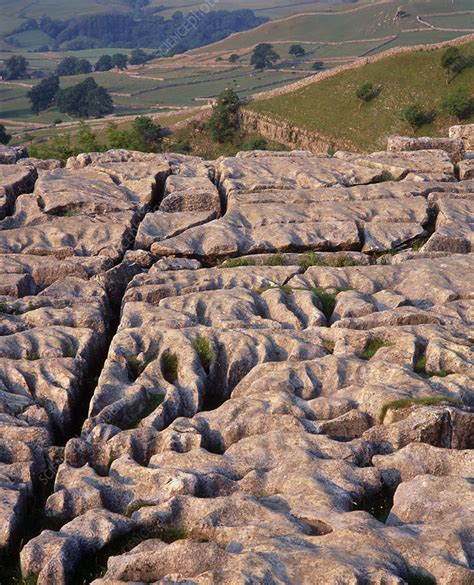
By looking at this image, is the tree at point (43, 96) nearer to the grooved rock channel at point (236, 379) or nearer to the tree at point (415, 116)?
the tree at point (415, 116)

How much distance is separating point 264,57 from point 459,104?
111597mm

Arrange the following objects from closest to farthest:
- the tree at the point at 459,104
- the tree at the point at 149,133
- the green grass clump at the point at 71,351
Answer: the green grass clump at the point at 71,351
the tree at the point at 459,104
the tree at the point at 149,133

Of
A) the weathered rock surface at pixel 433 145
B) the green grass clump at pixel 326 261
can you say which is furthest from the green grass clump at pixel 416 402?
the weathered rock surface at pixel 433 145

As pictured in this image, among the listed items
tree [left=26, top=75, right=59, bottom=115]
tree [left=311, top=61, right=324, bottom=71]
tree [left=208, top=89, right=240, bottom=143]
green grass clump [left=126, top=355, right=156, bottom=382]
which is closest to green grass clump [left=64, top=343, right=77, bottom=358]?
green grass clump [left=126, top=355, right=156, bottom=382]

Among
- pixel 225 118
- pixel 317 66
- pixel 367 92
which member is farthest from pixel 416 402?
pixel 317 66

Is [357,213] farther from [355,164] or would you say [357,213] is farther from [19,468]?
[19,468]

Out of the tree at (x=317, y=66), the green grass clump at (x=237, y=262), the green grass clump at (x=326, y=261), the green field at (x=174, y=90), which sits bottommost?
the green field at (x=174, y=90)

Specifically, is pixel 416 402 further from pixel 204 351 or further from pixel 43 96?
pixel 43 96

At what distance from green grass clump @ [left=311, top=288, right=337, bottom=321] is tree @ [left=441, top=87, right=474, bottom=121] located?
76.1 metres

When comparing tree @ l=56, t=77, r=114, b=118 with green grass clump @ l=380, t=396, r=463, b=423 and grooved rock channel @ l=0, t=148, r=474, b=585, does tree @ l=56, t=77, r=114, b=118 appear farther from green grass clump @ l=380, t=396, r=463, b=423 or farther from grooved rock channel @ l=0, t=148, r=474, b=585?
green grass clump @ l=380, t=396, r=463, b=423

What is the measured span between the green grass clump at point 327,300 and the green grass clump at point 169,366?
5.05m

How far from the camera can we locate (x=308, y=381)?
17719 mm

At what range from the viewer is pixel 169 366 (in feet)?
62.8

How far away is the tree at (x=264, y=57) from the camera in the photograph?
193m
